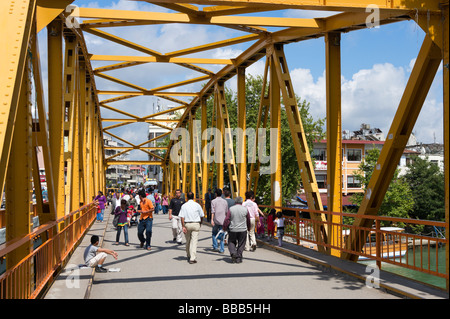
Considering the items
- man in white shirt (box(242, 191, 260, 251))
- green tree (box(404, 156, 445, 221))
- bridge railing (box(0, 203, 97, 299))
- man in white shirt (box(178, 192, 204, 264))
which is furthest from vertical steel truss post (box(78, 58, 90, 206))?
green tree (box(404, 156, 445, 221))

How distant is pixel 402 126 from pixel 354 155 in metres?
50.0

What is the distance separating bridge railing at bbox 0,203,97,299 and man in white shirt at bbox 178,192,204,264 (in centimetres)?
250

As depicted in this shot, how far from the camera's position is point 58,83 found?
10.0m

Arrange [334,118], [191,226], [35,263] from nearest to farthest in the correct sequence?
[35,263], [191,226], [334,118]

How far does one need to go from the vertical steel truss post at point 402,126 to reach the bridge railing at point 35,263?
217 inches

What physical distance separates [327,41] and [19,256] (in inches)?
313

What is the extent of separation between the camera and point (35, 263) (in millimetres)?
7078

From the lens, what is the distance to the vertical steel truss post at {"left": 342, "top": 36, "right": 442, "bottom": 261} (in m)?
7.93

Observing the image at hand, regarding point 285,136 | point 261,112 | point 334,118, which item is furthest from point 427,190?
point 334,118

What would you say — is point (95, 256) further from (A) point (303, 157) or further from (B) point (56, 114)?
(A) point (303, 157)

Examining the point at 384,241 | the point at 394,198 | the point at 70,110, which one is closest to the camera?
the point at 384,241

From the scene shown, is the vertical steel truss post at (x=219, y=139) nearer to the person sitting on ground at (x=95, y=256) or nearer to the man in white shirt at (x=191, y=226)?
the man in white shirt at (x=191, y=226)

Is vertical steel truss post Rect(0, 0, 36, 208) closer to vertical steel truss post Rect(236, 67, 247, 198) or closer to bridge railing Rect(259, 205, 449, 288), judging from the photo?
bridge railing Rect(259, 205, 449, 288)
